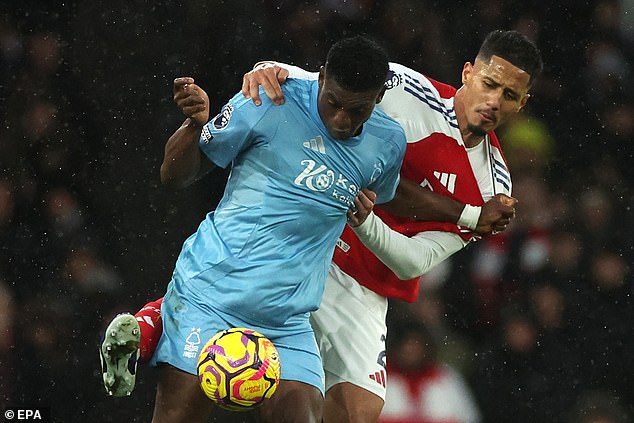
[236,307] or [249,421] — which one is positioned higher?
[236,307]

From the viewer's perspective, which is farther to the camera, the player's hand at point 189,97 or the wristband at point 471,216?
the wristband at point 471,216

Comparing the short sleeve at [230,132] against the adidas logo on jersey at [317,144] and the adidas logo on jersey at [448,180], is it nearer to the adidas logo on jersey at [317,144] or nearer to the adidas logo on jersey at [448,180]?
the adidas logo on jersey at [317,144]

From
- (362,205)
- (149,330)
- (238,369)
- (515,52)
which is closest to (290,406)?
(238,369)

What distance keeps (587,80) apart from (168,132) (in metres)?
2.47

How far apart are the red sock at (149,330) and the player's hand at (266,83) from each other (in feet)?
2.83

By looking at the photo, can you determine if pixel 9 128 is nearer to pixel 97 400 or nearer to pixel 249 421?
pixel 97 400

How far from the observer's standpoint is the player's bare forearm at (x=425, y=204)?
4.60 meters

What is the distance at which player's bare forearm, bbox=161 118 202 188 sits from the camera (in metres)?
3.86

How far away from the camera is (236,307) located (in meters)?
3.83

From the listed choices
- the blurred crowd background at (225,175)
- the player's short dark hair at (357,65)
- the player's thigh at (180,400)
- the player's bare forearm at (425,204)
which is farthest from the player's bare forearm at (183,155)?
the blurred crowd background at (225,175)

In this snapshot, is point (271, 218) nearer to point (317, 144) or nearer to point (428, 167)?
point (317, 144)

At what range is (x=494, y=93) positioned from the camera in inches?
181

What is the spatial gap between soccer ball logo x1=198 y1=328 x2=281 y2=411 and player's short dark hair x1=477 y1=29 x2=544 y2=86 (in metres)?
1.71

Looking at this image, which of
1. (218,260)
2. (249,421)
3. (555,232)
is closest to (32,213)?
(249,421)
